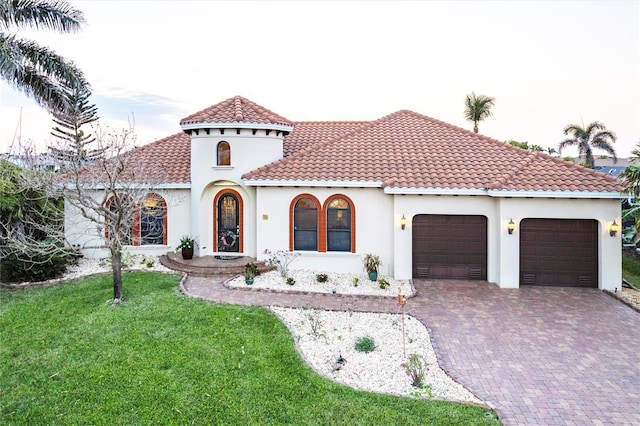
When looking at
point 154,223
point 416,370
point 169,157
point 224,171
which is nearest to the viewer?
point 416,370

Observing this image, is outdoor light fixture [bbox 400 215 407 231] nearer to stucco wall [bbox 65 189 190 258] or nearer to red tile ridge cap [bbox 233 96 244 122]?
red tile ridge cap [bbox 233 96 244 122]

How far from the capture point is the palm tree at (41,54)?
1470 cm

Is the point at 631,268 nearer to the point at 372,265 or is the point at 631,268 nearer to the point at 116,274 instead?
the point at 372,265

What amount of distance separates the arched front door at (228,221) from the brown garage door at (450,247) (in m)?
7.71

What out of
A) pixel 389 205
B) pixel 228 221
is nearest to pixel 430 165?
pixel 389 205

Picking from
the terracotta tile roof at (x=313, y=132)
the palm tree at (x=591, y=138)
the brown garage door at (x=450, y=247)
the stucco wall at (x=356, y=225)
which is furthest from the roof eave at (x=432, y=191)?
the palm tree at (x=591, y=138)

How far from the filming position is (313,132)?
2083cm

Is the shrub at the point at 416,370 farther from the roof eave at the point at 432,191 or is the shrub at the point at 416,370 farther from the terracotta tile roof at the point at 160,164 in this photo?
the terracotta tile roof at the point at 160,164

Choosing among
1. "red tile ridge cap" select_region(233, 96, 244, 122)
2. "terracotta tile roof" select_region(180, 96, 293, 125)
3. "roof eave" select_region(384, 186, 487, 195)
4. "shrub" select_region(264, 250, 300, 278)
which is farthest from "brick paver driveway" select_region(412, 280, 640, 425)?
"red tile ridge cap" select_region(233, 96, 244, 122)

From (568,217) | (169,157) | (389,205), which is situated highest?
(169,157)

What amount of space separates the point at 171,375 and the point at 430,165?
1235 centimetres

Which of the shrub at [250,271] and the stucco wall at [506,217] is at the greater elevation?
the stucco wall at [506,217]

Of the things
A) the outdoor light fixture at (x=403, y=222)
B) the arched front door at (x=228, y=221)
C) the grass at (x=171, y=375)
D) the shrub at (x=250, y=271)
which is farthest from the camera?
the arched front door at (x=228, y=221)

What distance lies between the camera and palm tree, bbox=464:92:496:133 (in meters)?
37.1
